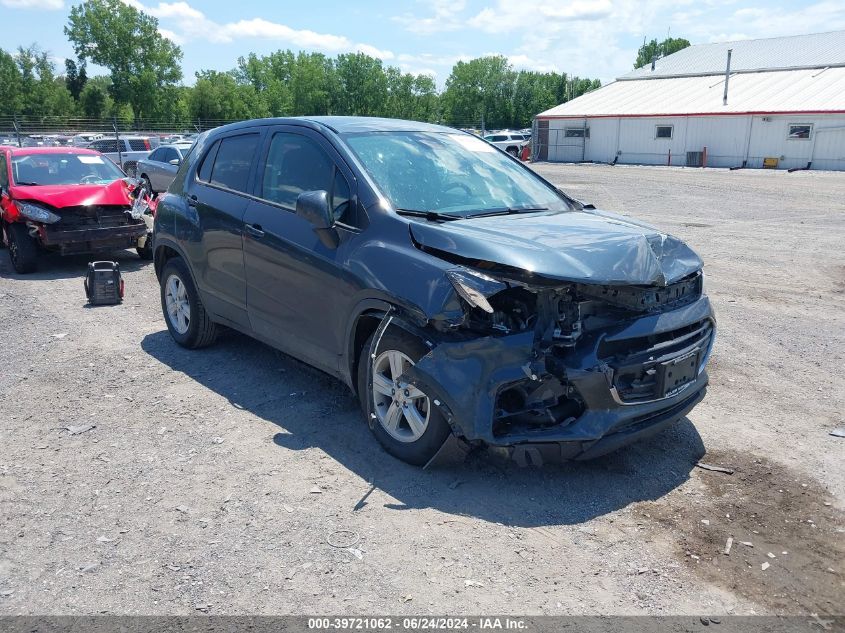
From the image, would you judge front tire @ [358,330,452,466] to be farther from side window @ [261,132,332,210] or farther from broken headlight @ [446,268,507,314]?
side window @ [261,132,332,210]

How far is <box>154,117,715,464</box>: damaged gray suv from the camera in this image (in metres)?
3.71

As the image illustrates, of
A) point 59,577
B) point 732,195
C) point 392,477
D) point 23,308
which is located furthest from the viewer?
point 732,195

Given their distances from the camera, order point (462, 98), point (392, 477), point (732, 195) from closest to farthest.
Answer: point (392, 477) → point (732, 195) → point (462, 98)

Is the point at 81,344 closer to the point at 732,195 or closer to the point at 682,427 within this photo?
the point at 682,427

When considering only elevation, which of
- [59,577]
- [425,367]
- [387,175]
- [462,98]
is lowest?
[59,577]

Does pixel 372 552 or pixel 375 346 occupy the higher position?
pixel 375 346

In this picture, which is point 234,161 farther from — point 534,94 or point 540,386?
point 534,94

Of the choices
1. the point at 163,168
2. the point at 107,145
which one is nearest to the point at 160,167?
the point at 163,168

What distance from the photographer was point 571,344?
3691 mm

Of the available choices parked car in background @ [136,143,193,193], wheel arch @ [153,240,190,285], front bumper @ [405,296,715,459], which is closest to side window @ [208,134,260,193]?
wheel arch @ [153,240,190,285]

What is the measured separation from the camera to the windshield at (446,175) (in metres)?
4.62

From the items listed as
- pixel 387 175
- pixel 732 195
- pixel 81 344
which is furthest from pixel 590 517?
pixel 732 195

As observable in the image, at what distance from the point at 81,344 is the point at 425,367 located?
4472 mm

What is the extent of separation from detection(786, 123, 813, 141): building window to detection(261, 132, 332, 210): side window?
Result: 1415 inches
